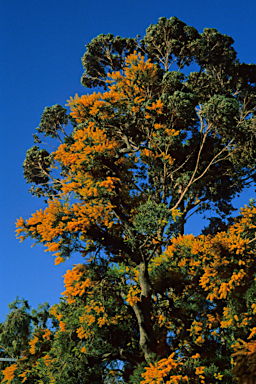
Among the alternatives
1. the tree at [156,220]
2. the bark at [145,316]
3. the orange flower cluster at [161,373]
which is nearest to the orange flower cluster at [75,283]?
the tree at [156,220]

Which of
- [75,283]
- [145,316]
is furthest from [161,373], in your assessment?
[75,283]

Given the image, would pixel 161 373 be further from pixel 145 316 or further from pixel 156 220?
pixel 156 220

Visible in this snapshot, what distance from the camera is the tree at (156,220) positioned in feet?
32.6

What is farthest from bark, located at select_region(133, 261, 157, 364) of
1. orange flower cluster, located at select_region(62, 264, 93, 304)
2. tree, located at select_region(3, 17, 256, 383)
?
orange flower cluster, located at select_region(62, 264, 93, 304)

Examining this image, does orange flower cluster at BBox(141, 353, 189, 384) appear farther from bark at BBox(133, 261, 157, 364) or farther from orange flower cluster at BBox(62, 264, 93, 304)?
orange flower cluster at BBox(62, 264, 93, 304)

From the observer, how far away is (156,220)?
396 inches

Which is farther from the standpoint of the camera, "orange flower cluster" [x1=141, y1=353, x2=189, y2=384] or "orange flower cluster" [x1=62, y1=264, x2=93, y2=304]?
"orange flower cluster" [x1=62, y1=264, x2=93, y2=304]

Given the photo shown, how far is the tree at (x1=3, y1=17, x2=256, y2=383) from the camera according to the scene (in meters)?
9.95

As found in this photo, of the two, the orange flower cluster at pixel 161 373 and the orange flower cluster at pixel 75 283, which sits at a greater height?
the orange flower cluster at pixel 75 283

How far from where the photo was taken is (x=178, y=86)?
47.1 feet

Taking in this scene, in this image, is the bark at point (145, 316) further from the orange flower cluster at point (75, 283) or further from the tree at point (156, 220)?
the orange flower cluster at point (75, 283)

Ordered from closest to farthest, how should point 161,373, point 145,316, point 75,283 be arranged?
point 161,373 < point 75,283 < point 145,316

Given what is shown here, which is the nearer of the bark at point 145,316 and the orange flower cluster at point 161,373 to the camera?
the orange flower cluster at point 161,373

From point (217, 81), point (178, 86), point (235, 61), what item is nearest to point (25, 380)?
point (178, 86)
